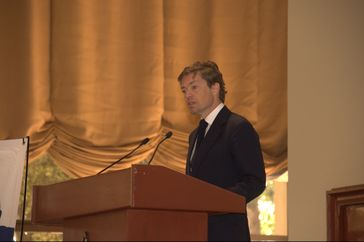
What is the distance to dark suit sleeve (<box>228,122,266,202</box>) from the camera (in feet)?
10.1

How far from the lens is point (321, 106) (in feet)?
15.1

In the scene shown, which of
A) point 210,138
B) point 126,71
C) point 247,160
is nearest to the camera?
point 247,160

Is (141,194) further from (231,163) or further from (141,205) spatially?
(231,163)

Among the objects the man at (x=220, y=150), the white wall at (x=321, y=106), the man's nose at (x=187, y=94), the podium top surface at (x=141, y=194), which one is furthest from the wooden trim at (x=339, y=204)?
the podium top surface at (x=141, y=194)

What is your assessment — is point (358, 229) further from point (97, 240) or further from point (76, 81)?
point (76, 81)

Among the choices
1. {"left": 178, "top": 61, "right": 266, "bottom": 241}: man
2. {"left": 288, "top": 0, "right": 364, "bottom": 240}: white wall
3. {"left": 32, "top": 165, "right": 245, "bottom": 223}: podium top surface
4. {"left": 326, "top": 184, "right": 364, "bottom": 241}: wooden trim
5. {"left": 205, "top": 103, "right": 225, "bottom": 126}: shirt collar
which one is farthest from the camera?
{"left": 288, "top": 0, "right": 364, "bottom": 240}: white wall

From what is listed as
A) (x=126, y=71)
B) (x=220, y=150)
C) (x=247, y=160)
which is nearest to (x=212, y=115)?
(x=220, y=150)

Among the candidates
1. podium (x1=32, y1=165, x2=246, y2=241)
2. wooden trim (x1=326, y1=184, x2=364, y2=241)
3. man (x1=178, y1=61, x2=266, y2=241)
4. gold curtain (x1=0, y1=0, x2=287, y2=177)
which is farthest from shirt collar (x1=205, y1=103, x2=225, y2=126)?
gold curtain (x1=0, y1=0, x2=287, y2=177)

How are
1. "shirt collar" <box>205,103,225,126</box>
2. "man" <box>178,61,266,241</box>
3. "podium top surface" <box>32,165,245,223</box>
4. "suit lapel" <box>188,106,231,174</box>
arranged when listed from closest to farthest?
"podium top surface" <box>32,165,245,223</box> < "man" <box>178,61,266,241</box> < "suit lapel" <box>188,106,231,174</box> < "shirt collar" <box>205,103,225,126</box>

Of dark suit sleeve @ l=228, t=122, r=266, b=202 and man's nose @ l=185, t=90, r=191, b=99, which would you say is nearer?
Result: dark suit sleeve @ l=228, t=122, r=266, b=202

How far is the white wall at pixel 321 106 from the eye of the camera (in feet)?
14.9

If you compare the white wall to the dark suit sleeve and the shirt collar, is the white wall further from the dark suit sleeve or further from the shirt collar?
the dark suit sleeve

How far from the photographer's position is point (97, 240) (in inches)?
101

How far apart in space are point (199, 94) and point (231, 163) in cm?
44
